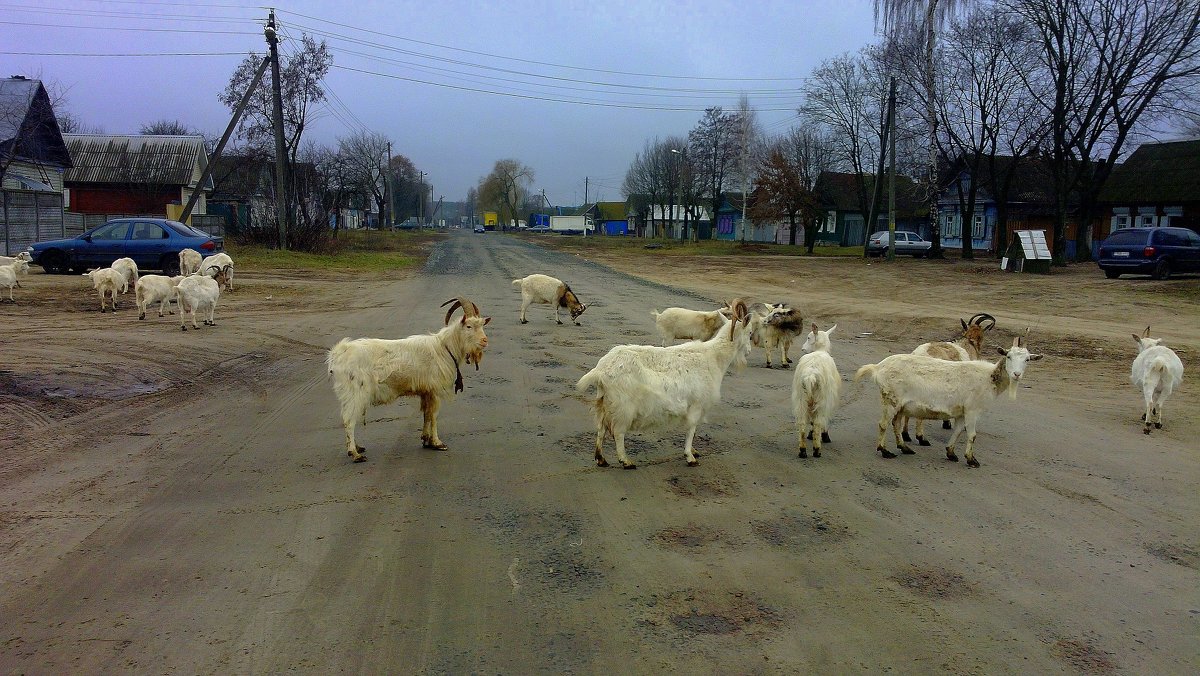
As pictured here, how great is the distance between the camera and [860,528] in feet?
18.8

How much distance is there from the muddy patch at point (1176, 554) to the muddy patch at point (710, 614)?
9.64 feet

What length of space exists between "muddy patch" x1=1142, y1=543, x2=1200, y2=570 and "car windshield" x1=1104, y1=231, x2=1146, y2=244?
26187 millimetres

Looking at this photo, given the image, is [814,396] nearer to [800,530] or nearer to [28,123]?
[800,530]

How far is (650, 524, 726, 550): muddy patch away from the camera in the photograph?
5352 millimetres

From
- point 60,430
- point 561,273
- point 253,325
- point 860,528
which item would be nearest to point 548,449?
point 860,528

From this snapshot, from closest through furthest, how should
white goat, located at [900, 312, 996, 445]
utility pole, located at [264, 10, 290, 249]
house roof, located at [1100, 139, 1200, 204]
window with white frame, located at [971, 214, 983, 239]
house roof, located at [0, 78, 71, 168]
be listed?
white goat, located at [900, 312, 996, 445] < house roof, located at [0, 78, 71, 168] < utility pole, located at [264, 10, 290, 249] < house roof, located at [1100, 139, 1200, 204] < window with white frame, located at [971, 214, 983, 239]

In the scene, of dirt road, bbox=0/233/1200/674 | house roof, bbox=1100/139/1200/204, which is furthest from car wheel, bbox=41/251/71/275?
house roof, bbox=1100/139/1200/204

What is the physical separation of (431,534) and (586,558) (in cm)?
115

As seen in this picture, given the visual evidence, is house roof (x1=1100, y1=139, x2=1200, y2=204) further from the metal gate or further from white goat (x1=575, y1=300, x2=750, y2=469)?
the metal gate

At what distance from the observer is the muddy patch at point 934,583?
4.69m

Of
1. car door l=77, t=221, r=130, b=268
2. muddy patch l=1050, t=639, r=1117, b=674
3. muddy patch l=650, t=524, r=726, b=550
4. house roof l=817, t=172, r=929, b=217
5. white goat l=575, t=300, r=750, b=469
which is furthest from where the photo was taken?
house roof l=817, t=172, r=929, b=217

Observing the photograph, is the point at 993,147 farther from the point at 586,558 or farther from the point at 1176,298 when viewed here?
the point at 586,558

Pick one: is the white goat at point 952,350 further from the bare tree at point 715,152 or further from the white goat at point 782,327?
the bare tree at point 715,152

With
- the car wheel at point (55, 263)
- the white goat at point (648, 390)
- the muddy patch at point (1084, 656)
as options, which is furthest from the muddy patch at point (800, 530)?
the car wheel at point (55, 263)
